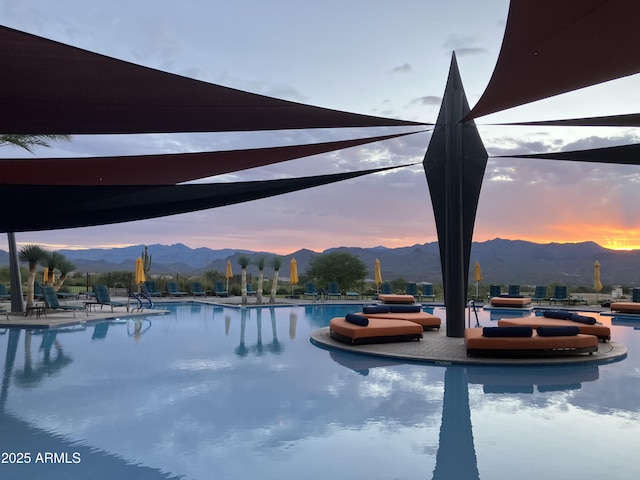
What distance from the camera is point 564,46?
14.7ft

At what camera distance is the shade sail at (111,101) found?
3.75 meters

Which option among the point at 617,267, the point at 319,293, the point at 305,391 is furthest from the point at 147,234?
the point at 617,267

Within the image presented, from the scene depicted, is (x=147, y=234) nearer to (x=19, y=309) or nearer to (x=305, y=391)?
(x=19, y=309)

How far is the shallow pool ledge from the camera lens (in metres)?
8.24

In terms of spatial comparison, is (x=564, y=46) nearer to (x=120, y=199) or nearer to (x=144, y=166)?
(x=144, y=166)

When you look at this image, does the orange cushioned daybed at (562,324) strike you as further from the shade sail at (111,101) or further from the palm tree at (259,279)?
the palm tree at (259,279)

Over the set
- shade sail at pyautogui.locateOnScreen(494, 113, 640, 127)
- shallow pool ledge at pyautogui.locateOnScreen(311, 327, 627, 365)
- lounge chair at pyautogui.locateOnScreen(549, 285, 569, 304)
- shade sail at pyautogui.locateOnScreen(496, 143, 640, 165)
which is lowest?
shallow pool ledge at pyautogui.locateOnScreen(311, 327, 627, 365)

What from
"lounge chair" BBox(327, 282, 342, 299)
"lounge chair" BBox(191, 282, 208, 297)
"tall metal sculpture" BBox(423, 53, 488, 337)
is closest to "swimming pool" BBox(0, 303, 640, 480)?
"tall metal sculpture" BBox(423, 53, 488, 337)

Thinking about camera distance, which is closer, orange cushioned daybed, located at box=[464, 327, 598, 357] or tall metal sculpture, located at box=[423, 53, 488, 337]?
orange cushioned daybed, located at box=[464, 327, 598, 357]

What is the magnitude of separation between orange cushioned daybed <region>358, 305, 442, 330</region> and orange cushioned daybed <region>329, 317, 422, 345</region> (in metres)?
1.10

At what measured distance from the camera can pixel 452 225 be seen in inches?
396

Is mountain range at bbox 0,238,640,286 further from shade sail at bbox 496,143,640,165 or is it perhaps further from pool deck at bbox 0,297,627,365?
shade sail at bbox 496,143,640,165

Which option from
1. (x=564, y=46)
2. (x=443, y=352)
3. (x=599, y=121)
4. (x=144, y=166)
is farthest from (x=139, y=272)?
(x=564, y=46)

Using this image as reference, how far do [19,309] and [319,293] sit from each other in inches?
459
